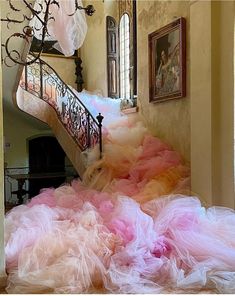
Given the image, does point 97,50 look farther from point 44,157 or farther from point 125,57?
point 44,157

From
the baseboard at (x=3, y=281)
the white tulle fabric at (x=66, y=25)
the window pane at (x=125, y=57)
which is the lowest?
the baseboard at (x=3, y=281)

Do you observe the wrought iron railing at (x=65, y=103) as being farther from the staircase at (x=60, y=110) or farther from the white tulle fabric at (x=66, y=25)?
the white tulle fabric at (x=66, y=25)

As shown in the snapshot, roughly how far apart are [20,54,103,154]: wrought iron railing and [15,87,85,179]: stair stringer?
83 millimetres

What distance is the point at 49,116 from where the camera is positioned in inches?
261

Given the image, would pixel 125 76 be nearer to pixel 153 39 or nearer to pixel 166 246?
pixel 153 39

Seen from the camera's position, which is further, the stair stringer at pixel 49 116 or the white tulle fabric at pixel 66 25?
the stair stringer at pixel 49 116

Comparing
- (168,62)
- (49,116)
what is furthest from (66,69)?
(168,62)

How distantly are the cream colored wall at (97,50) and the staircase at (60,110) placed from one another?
139 centimetres

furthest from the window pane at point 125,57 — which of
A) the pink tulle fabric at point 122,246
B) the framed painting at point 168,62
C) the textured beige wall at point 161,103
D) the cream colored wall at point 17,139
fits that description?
the pink tulle fabric at point 122,246

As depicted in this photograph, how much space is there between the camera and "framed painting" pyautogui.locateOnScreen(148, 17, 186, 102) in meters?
4.57

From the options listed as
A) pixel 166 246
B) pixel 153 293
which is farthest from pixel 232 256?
pixel 153 293

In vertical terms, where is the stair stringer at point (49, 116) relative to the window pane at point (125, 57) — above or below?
below

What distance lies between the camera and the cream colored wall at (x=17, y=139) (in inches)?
349

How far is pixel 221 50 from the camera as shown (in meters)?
3.56
